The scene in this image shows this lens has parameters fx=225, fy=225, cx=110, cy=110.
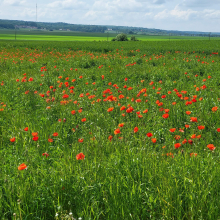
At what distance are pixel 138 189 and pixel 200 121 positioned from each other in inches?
96.7

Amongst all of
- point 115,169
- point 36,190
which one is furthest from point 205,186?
point 36,190

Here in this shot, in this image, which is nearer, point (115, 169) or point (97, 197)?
point (97, 197)

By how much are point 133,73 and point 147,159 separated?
22.7 feet

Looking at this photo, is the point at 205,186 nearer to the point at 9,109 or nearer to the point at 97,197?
the point at 97,197

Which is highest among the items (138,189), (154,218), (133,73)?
(133,73)

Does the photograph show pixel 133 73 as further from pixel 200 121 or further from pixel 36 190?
pixel 36 190

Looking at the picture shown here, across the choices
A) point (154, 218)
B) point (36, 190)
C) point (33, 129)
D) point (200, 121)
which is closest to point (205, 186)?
point (154, 218)

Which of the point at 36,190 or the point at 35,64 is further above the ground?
the point at 35,64

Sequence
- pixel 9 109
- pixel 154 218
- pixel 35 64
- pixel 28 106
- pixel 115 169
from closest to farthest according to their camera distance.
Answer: pixel 154 218
pixel 115 169
pixel 9 109
pixel 28 106
pixel 35 64

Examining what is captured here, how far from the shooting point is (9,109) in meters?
4.97

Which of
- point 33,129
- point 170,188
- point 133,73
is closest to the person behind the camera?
point 170,188

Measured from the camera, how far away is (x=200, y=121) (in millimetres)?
4188

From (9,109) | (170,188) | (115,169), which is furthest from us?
(9,109)

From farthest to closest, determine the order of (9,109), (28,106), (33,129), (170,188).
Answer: (28,106)
(9,109)
(33,129)
(170,188)
